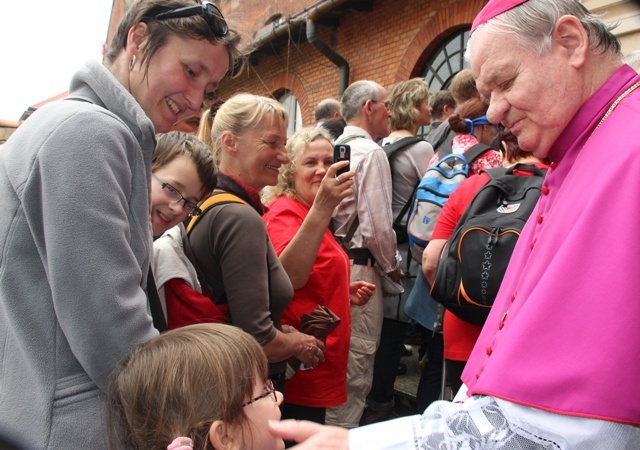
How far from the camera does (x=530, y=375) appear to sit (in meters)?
1.08

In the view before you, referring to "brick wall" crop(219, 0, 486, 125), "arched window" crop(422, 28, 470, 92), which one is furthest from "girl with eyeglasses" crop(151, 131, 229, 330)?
"arched window" crop(422, 28, 470, 92)

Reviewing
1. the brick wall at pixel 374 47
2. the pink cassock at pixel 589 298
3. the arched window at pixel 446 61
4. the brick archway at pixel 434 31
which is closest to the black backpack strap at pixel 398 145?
the pink cassock at pixel 589 298

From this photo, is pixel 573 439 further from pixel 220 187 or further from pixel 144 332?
pixel 220 187

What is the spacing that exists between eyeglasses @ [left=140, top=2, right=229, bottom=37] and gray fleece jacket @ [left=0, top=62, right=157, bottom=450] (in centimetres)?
44

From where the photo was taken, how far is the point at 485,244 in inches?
90.8

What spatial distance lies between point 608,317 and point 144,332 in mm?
1029

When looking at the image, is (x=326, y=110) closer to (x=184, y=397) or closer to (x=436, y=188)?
(x=436, y=188)

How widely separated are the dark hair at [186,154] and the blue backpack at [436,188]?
158cm

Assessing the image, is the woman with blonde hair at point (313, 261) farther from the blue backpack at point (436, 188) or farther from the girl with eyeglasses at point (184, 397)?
the girl with eyeglasses at point (184, 397)

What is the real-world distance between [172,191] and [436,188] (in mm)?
1779

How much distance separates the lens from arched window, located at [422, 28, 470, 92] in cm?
779

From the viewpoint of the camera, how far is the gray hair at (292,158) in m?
3.14

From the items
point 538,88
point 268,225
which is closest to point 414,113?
point 268,225

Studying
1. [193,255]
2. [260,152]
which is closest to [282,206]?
[260,152]
